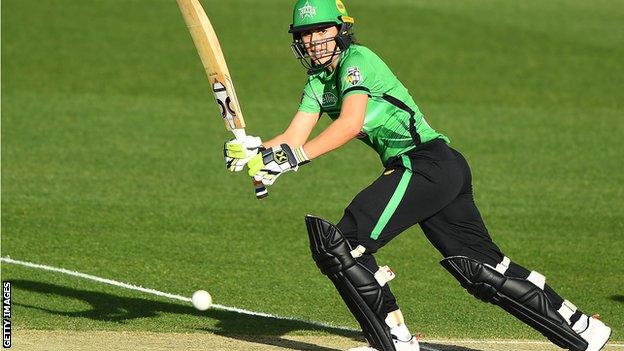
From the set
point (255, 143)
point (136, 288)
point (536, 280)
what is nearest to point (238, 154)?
point (255, 143)

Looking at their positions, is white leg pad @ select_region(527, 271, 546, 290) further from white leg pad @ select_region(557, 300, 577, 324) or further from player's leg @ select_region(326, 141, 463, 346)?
player's leg @ select_region(326, 141, 463, 346)

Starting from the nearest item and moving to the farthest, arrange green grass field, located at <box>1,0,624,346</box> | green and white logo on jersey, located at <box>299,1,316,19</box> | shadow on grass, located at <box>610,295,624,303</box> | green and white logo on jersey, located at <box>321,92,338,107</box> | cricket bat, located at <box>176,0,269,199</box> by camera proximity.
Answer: green and white logo on jersey, located at <box>299,1,316,19</box>
green and white logo on jersey, located at <box>321,92,338,107</box>
cricket bat, located at <box>176,0,269,199</box>
green grass field, located at <box>1,0,624,346</box>
shadow on grass, located at <box>610,295,624,303</box>

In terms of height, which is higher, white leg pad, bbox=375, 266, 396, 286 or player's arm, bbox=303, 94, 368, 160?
player's arm, bbox=303, 94, 368, 160

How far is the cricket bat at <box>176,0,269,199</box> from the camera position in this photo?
751 centimetres

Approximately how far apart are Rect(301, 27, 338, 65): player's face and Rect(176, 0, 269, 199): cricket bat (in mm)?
625

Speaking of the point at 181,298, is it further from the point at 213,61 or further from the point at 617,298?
the point at 617,298

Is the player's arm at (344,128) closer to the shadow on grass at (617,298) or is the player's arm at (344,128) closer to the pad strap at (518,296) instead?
the pad strap at (518,296)

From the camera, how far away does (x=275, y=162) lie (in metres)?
7.02

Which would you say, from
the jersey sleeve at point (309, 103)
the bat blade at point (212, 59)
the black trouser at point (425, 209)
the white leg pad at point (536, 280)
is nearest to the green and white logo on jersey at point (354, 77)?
the jersey sleeve at point (309, 103)

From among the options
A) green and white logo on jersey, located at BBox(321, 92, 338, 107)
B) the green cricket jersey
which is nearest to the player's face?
the green cricket jersey

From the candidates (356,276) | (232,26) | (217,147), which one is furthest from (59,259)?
(232,26)

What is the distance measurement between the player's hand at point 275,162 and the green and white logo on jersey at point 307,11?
2.71 feet

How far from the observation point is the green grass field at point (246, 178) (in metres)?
9.67

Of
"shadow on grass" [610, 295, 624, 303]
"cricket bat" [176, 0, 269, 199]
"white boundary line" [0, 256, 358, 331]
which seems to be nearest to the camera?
"cricket bat" [176, 0, 269, 199]
